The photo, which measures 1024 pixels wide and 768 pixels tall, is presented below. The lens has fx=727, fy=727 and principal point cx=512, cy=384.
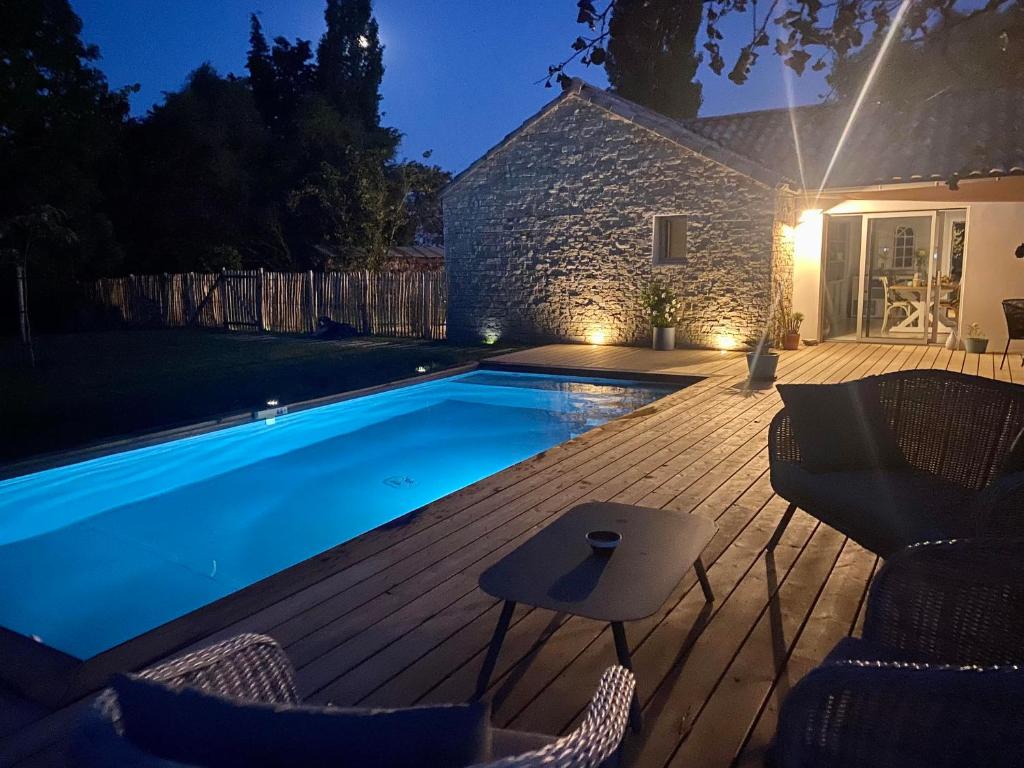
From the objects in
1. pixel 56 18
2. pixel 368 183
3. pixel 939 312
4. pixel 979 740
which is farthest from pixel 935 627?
pixel 56 18

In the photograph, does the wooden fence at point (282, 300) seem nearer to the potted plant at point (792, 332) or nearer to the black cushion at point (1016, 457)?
the potted plant at point (792, 332)

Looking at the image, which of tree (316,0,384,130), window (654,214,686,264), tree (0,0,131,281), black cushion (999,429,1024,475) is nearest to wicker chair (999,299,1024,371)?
window (654,214,686,264)

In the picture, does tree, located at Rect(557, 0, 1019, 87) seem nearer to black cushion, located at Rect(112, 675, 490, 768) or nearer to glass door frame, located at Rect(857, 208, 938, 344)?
black cushion, located at Rect(112, 675, 490, 768)

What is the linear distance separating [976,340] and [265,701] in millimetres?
10605

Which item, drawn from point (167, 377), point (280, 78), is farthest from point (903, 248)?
point (280, 78)

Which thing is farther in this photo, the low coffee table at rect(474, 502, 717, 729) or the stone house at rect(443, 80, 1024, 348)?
the stone house at rect(443, 80, 1024, 348)

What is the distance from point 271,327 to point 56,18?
10.1 metres

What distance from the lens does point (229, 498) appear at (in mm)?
6051

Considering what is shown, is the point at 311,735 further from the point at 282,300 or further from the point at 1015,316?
the point at 282,300

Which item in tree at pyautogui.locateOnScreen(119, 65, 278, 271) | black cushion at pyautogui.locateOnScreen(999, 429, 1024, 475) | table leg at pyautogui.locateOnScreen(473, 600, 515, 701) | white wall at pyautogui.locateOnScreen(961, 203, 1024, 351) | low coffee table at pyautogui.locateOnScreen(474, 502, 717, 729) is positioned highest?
tree at pyautogui.locateOnScreen(119, 65, 278, 271)

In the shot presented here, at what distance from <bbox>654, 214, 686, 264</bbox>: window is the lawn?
3.13 m

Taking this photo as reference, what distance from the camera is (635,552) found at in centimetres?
227

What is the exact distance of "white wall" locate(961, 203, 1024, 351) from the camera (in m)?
9.76

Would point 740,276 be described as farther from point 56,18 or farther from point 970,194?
point 56,18
